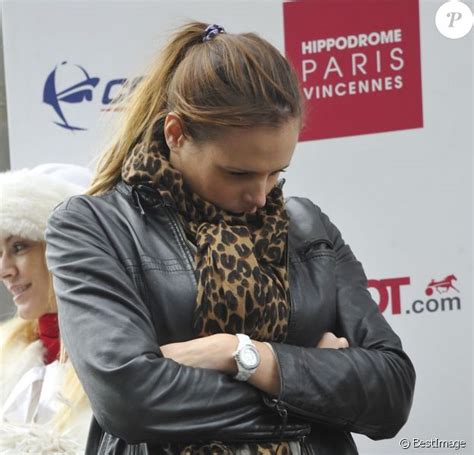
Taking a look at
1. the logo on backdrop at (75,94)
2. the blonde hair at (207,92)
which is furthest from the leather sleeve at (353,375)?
the logo on backdrop at (75,94)

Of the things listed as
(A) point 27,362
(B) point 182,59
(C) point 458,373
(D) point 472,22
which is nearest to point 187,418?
(B) point 182,59

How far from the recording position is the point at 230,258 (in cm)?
209

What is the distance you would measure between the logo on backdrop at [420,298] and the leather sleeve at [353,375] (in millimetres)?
1575

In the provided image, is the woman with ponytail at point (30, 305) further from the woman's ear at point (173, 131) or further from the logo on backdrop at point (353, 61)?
the woman's ear at point (173, 131)

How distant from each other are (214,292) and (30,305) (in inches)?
62.9

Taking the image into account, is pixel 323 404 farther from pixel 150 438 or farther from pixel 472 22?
pixel 472 22

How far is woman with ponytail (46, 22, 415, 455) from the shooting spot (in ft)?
6.51

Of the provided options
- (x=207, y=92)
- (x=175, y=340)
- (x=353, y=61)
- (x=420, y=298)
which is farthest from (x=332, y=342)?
(x=353, y=61)

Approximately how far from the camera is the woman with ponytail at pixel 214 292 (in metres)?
1.99

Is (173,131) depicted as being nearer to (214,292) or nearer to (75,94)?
(214,292)

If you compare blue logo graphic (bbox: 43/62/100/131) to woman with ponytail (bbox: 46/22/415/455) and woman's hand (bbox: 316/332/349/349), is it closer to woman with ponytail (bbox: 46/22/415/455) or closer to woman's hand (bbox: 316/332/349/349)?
woman with ponytail (bbox: 46/22/415/455)

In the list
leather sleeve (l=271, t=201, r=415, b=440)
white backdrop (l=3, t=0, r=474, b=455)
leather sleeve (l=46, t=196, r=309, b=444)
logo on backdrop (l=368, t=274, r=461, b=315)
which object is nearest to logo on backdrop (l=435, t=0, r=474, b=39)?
white backdrop (l=3, t=0, r=474, b=455)

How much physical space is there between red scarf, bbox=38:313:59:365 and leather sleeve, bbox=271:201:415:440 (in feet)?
4.92

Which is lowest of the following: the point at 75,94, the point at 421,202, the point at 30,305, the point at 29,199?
the point at 30,305
